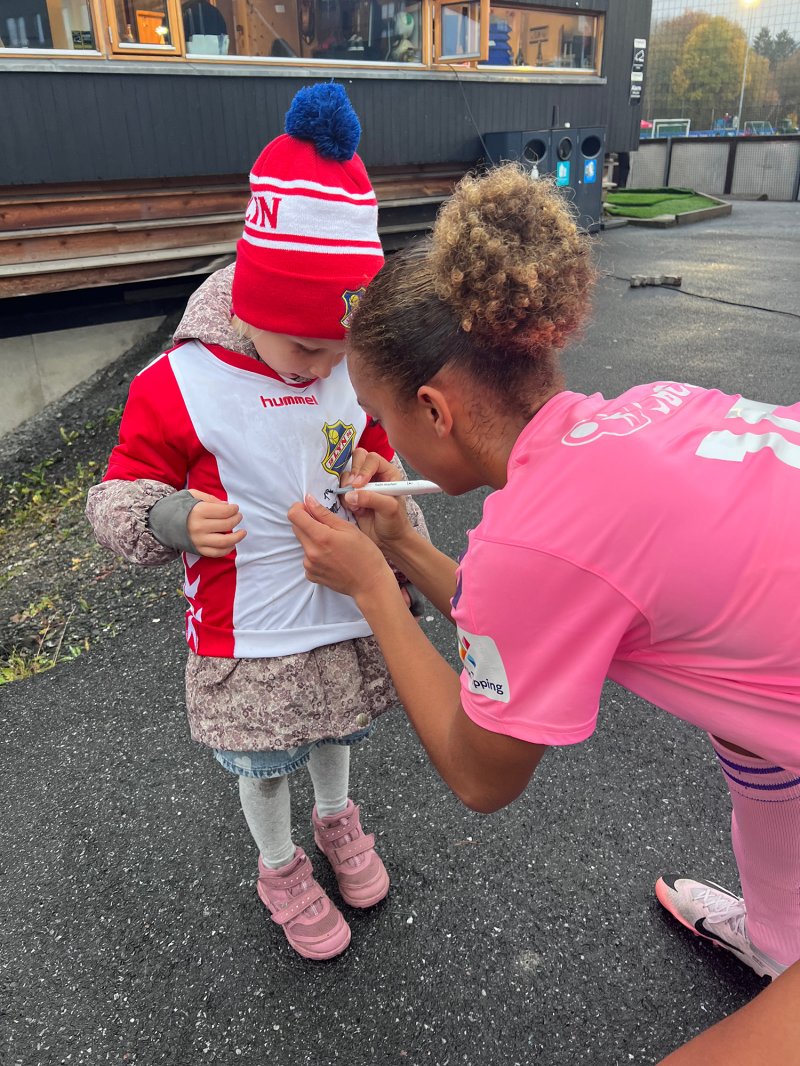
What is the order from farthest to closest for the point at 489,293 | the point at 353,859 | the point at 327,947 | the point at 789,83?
the point at 789,83
the point at 353,859
the point at 327,947
the point at 489,293

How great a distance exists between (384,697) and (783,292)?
8.57 meters

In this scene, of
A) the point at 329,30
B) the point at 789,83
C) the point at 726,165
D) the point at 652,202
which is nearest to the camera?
the point at 329,30

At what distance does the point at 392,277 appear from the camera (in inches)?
50.2

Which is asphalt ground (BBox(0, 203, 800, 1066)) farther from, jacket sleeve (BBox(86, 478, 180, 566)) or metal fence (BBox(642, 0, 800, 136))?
metal fence (BBox(642, 0, 800, 136))

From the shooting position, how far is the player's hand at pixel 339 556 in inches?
59.1

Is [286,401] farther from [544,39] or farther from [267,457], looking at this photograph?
[544,39]

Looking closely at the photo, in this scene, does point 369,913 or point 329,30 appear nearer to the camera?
point 369,913

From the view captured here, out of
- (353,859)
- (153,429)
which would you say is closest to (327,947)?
(353,859)

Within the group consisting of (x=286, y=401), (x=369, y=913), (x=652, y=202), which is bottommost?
(x=369, y=913)

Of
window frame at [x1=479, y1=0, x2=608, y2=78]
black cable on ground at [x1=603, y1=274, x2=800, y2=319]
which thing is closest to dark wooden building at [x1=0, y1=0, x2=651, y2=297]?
window frame at [x1=479, y1=0, x2=608, y2=78]

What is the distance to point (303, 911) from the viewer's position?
6.05 ft

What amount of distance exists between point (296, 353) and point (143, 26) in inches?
259

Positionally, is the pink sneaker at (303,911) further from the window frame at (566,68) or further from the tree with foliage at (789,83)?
the tree with foliage at (789,83)

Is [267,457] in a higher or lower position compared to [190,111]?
lower
